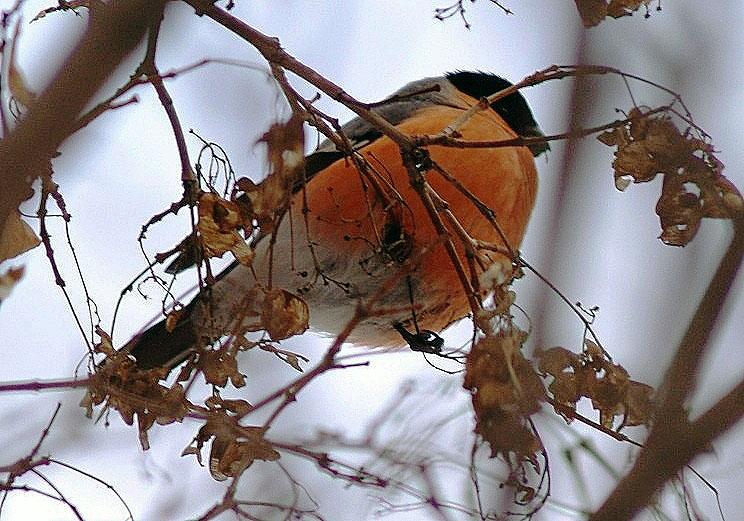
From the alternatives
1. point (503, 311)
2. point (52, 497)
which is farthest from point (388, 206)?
point (52, 497)

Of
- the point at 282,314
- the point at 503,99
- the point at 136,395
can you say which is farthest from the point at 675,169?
the point at 503,99

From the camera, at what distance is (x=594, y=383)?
1.50 meters

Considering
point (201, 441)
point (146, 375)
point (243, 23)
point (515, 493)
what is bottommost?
point (515, 493)

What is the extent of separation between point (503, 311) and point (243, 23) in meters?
0.59

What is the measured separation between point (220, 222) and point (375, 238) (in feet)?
1.72

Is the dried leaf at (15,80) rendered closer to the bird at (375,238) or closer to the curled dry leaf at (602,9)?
the bird at (375,238)

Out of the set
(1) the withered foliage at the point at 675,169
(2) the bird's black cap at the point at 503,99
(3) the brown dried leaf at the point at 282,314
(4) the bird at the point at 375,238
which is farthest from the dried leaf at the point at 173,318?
(2) the bird's black cap at the point at 503,99

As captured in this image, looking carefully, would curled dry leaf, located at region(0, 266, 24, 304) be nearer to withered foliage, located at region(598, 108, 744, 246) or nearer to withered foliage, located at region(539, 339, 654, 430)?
withered foliage, located at region(539, 339, 654, 430)

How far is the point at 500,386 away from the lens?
123 cm

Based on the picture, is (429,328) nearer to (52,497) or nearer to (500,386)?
(52,497)

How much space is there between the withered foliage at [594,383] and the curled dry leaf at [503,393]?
0.65 ft

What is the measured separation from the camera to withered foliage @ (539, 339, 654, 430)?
1.47 m

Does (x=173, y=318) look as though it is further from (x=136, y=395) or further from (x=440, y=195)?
(x=440, y=195)

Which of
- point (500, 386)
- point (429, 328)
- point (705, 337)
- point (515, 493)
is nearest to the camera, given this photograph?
point (705, 337)
